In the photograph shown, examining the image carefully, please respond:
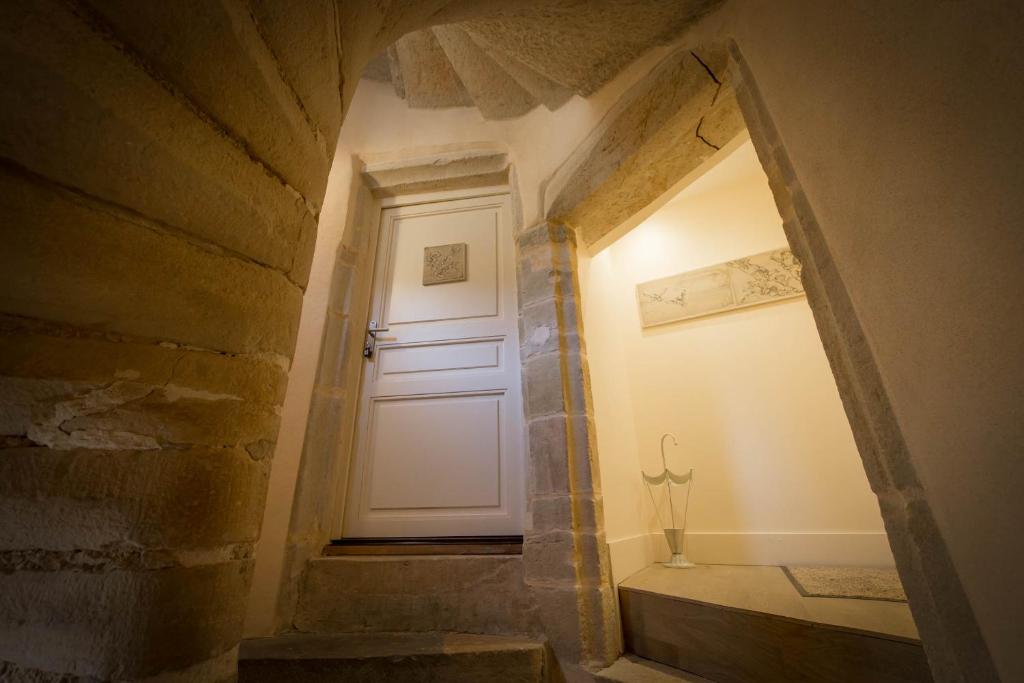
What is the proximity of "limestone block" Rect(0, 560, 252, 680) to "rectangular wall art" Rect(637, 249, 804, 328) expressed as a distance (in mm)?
2805

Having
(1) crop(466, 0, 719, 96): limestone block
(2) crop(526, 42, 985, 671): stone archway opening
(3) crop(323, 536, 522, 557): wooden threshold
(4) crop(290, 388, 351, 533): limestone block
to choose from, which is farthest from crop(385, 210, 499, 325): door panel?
(3) crop(323, 536, 522, 557): wooden threshold

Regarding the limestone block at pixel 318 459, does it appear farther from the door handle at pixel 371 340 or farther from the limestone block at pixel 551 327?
the limestone block at pixel 551 327

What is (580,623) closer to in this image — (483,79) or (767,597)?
(767,597)

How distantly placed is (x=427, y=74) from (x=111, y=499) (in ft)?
9.44

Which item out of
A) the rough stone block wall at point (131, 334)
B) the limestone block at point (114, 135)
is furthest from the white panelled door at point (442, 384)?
the limestone block at point (114, 135)

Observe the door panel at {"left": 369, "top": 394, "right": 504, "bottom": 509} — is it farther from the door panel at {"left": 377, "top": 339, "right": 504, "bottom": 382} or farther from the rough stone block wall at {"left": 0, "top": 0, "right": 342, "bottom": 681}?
the rough stone block wall at {"left": 0, "top": 0, "right": 342, "bottom": 681}

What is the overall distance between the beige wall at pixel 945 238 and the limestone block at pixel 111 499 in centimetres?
115

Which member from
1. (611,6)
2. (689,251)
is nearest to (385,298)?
(611,6)

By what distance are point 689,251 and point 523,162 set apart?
1.44 meters

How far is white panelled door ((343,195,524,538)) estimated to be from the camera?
1.94m

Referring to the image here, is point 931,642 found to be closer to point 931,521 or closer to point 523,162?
point 931,521

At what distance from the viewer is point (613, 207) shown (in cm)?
204

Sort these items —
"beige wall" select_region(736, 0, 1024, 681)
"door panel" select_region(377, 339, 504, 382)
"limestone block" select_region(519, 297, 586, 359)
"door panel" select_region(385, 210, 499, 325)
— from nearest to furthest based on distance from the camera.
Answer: "beige wall" select_region(736, 0, 1024, 681), "limestone block" select_region(519, 297, 586, 359), "door panel" select_region(377, 339, 504, 382), "door panel" select_region(385, 210, 499, 325)

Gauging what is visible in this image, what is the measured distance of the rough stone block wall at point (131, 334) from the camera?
1.43 feet
